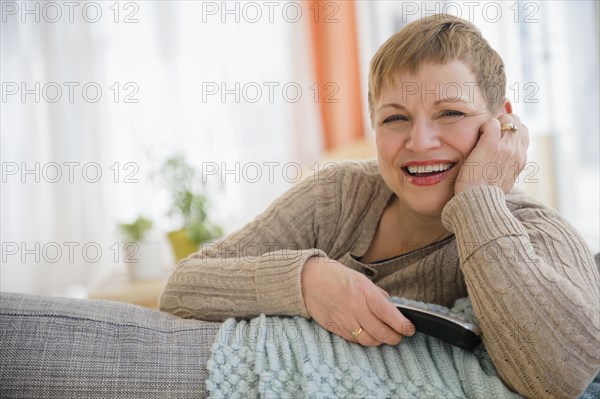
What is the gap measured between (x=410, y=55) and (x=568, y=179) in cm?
126

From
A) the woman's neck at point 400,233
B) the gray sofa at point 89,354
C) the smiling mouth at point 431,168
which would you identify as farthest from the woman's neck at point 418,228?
the gray sofa at point 89,354

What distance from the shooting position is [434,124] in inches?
45.3

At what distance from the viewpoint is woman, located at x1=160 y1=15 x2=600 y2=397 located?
879 millimetres

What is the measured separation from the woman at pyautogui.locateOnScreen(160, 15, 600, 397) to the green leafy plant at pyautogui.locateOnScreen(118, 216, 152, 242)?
124 cm

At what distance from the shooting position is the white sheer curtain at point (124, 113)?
338 cm

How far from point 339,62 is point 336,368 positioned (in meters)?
3.02

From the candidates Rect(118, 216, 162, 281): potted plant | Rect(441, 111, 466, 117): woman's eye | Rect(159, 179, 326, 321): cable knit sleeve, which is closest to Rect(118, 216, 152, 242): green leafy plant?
Rect(118, 216, 162, 281): potted plant

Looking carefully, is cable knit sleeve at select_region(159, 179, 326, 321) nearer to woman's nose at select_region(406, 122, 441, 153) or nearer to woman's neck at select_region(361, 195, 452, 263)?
woman's neck at select_region(361, 195, 452, 263)

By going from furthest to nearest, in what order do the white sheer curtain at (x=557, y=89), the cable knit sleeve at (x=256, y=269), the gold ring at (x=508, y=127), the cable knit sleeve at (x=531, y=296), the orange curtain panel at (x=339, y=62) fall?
the orange curtain panel at (x=339, y=62), the white sheer curtain at (x=557, y=89), the gold ring at (x=508, y=127), the cable knit sleeve at (x=256, y=269), the cable knit sleeve at (x=531, y=296)

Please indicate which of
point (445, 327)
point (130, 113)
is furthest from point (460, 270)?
point (130, 113)

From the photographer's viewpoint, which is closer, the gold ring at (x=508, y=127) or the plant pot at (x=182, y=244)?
the gold ring at (x=508, y=127)

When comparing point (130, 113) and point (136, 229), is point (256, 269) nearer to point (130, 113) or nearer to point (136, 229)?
point (136, 229)

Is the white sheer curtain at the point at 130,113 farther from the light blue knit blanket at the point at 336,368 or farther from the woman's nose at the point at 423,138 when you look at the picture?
the light blue knit blanket at the point at 336,368

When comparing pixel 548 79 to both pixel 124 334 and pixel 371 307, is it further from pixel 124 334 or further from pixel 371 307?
pixel 124 334
